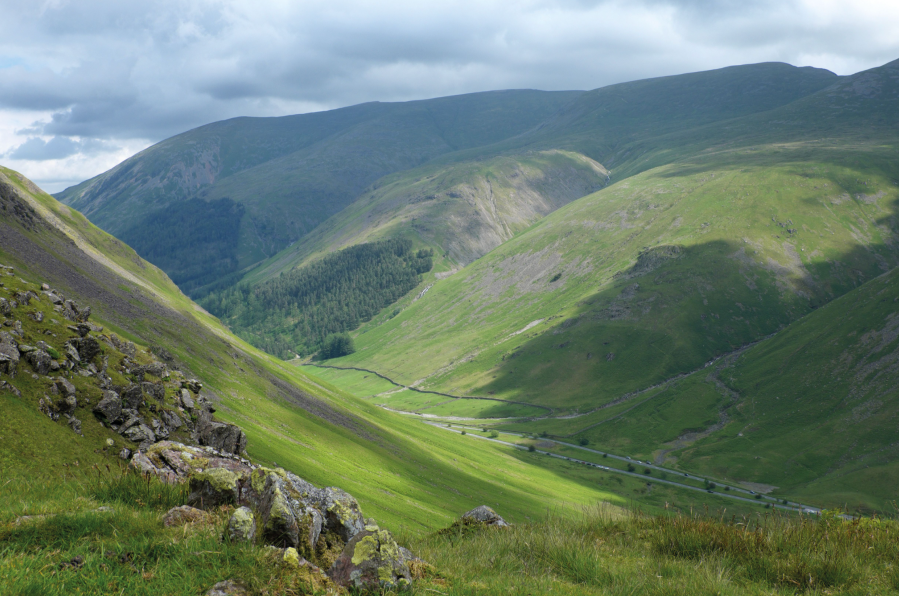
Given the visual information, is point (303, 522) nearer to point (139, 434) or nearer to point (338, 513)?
point (338, 513)

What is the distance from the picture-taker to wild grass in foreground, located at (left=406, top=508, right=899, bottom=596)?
36.1ft

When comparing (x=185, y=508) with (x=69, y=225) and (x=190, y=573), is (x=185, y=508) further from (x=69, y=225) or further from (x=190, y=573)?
(x=69, y=225)

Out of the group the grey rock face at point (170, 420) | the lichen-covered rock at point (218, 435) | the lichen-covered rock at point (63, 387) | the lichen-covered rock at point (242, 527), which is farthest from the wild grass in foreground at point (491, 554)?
the lichen-covered rock at point (218, 435)

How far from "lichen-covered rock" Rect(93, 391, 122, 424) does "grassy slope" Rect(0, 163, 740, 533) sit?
22.0 metres

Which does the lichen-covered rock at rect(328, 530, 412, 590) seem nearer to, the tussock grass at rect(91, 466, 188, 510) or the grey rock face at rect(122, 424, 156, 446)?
the tussock grass at rect(91, 466, 188, 510)

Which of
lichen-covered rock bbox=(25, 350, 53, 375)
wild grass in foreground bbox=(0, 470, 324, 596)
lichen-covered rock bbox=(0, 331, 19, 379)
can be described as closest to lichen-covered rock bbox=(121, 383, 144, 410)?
lichen-covered rock bbox=(25, 350, 53, 375)

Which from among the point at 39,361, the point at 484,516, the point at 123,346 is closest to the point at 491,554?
the point at 484,516

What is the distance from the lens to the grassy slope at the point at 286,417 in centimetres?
6706

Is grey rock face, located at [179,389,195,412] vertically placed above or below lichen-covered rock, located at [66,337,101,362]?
below

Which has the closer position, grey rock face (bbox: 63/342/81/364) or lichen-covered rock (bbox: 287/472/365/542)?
lichen-covered rock (bbox: 287/472/365/542)

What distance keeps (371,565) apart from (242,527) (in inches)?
98.5

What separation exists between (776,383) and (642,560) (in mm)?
214601

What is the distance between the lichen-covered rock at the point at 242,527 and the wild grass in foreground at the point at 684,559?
339cm

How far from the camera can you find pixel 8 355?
30672mm
